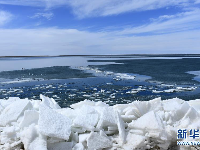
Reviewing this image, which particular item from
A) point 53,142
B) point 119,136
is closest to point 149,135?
point 119,136

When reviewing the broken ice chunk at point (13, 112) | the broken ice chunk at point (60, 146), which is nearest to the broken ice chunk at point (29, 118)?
the broken ice chunk at point (13, 112)

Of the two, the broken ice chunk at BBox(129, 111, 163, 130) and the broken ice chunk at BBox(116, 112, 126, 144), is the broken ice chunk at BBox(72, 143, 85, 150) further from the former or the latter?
the broken ice chunk at BBox(129, 111, 163, 130)

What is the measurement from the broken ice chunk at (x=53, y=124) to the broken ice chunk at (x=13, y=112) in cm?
69

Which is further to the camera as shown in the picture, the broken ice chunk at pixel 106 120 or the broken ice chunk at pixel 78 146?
the broken ice chunk at pixel 106 120

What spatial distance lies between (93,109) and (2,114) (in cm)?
159

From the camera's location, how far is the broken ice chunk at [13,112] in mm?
3624

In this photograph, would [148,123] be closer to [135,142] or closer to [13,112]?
[135,142]

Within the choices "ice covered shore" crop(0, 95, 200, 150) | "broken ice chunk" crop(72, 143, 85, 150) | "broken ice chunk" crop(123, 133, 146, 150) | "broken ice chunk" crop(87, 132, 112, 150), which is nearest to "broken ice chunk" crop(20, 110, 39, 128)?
"ice covered shore" crop(0, 95, 200, 150)

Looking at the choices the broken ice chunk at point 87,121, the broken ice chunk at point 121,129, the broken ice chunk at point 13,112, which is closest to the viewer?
the broken ice chunk at point 121,129

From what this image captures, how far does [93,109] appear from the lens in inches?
145

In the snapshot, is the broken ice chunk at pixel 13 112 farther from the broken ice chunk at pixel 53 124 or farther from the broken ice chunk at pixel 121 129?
the broken ice chunk at pixel 121 129

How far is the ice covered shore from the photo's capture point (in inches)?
118

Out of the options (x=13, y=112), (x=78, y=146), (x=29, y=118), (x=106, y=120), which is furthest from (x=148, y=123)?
(x=13, y=112)

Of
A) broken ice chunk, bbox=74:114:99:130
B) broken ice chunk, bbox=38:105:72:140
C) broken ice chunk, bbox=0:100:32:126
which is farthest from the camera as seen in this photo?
broken ice chunk, bbox=0:100:32:126
